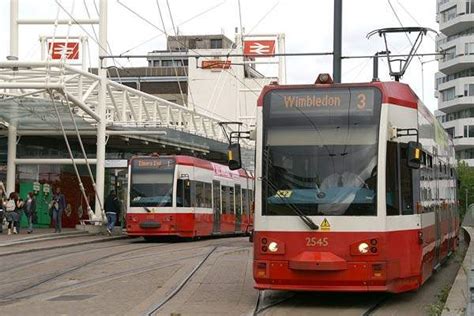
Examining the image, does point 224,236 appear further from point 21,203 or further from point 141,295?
Result: point 141,295

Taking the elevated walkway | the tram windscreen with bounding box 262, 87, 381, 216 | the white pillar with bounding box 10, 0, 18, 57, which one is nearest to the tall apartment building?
the elevated walkway

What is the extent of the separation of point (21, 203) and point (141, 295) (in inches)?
666

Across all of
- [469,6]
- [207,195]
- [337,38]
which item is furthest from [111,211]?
[469,6]

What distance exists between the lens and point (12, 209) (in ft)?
94.8

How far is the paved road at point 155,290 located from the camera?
1172 centimetres

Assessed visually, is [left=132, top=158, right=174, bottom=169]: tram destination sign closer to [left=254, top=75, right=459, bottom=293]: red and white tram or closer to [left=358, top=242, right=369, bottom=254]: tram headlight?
[left=254, top=75, right=459, bottom=293]: red and white tram

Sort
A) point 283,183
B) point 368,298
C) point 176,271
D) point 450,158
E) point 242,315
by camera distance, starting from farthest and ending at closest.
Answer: point 450,158, point 176,271, point 368,298, point 283,183, point 242,315

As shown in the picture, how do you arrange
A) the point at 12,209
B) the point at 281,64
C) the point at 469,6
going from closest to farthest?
1. the point at 12,209
2. the point at 281,64
3. the point at 469,6

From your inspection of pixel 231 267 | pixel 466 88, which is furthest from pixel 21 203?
pixel 466 88

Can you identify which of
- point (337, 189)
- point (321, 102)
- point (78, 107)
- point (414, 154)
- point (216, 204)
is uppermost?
point (78, 107)

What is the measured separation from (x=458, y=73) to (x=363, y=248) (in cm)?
9172

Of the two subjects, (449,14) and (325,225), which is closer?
(325,225)

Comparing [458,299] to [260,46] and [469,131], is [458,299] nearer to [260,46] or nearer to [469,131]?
[260,46]

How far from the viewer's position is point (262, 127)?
39.3ft
